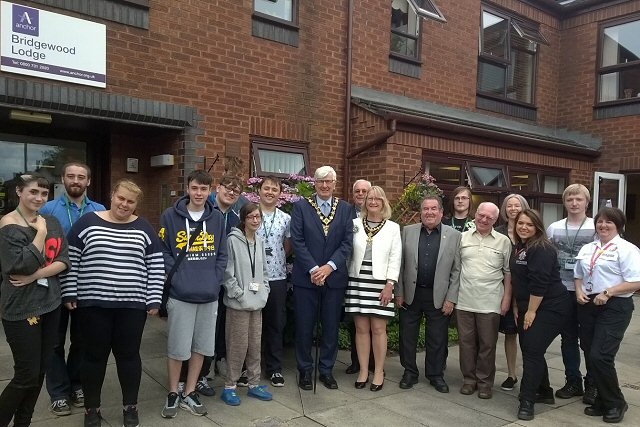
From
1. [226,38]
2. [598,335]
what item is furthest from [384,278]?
[226,38]

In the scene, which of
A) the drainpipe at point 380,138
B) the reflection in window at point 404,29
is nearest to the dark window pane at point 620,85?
the reflection in window at point 404,29

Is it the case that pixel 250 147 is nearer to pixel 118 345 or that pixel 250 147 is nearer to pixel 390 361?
pixel 390 361

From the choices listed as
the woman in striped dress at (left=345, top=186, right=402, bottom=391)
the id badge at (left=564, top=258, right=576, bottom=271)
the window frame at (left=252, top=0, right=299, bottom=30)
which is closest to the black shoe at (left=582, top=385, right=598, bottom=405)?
the id badge at (left=564, top=258, right=576, bottom=271)

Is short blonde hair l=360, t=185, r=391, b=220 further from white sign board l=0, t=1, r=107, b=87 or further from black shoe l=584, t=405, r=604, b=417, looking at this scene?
white sign board l=0, t=1, r=107, b=87

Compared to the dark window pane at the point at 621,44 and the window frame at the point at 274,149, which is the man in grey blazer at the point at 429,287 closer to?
the window frame at the point at 274,149

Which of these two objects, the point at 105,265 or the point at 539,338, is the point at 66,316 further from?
the point at 539,338

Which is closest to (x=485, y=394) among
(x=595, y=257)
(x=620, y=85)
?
(x=595, y=257)

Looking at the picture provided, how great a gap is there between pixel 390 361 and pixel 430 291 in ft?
3.82

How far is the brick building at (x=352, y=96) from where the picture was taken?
5.98 metres

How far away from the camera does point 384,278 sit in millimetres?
4492

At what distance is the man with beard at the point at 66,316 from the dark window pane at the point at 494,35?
317 inches

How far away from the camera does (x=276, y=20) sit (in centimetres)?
702

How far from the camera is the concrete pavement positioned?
3.80 m

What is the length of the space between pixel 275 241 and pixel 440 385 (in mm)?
1864
